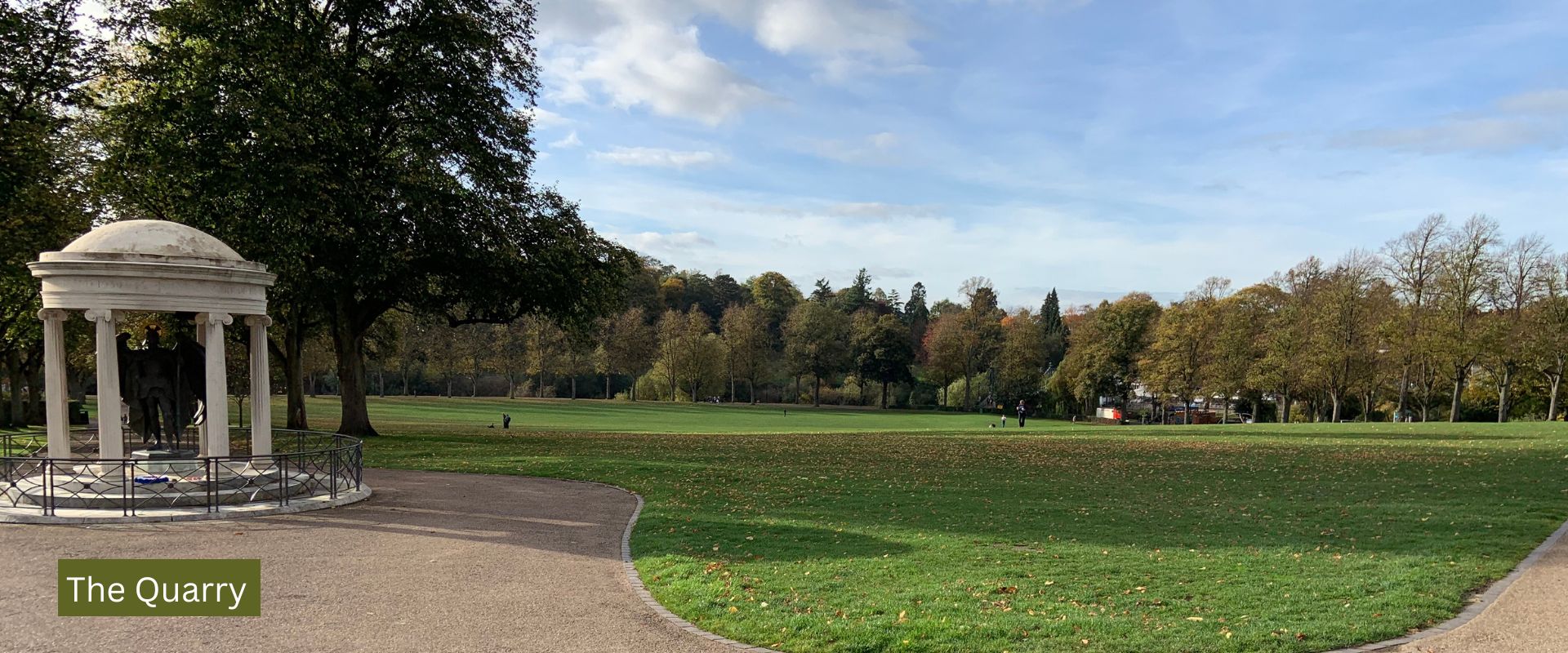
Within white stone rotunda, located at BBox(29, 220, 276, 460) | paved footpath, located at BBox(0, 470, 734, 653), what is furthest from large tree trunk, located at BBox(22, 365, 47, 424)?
paved footpath, located at BBox(0, 470, 734, 653)

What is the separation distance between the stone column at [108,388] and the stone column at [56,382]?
0.75 meters

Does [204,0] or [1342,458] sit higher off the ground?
[204,0]

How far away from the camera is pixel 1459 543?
38.6 feet

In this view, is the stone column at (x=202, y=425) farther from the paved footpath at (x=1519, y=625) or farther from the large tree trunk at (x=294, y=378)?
the paved footpath at (x=1519, y=625)

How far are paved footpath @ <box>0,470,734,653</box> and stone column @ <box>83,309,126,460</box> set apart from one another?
252 cm

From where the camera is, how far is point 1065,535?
12586mm

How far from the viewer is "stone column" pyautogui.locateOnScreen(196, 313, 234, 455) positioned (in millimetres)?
14914

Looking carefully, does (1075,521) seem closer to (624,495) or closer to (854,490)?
(854,490)

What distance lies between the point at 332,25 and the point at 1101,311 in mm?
73195

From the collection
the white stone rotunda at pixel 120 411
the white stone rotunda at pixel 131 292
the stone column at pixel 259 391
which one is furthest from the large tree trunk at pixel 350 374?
the white stone rotunda at pixel 131 292

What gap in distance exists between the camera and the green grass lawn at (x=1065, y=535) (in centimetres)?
789

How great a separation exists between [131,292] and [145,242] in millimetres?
897

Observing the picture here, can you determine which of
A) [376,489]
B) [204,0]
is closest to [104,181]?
[204,0]

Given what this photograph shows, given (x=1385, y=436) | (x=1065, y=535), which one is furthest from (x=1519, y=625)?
(x=1385, y=436)
